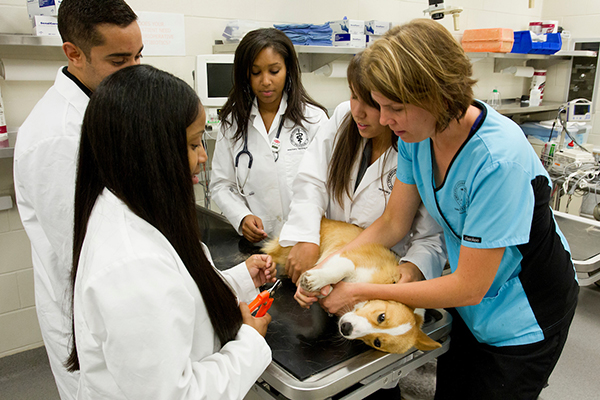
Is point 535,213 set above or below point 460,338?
above

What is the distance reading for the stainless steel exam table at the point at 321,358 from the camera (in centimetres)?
104

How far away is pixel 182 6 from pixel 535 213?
8.95 ft

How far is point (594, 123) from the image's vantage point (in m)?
4.88

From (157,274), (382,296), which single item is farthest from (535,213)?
(157,274)

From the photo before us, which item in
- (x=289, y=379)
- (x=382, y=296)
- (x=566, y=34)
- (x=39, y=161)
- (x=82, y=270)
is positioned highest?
(x=566, y=34)

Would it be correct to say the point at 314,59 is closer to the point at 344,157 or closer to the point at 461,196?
the point at 344,157

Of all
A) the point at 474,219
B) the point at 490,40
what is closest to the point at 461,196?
the point at 474,219

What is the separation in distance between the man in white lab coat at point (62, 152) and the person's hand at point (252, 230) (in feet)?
2.57

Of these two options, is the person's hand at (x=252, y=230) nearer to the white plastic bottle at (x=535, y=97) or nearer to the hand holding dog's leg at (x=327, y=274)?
the hand holding dog's leg at (x=327, y=274)

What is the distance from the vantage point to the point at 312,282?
126 centimetres

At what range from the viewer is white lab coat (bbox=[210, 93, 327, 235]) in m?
2.17

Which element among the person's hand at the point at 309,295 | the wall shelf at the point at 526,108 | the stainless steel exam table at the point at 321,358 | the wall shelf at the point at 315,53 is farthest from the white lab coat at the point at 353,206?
the wall shelf at the point at 526,108

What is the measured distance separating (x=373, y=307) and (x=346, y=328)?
4.3 inches

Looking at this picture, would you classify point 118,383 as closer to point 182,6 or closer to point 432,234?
point 432,234
